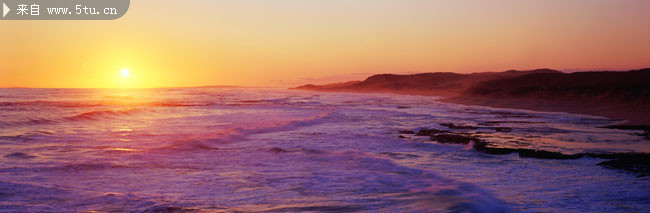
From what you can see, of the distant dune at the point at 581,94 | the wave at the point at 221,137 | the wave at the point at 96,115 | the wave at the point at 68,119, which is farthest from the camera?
the distant dune at the point at 581,94

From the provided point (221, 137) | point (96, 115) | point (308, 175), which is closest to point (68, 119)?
point (96, 115)

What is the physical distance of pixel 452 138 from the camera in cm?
1164

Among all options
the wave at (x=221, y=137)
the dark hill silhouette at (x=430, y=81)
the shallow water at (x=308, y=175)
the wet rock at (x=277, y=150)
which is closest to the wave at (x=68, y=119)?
the shallow water at (x=308, y=175)

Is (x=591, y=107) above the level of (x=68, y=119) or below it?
below

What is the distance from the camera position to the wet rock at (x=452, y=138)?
1098 centimetres

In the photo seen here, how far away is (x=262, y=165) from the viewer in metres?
7.93

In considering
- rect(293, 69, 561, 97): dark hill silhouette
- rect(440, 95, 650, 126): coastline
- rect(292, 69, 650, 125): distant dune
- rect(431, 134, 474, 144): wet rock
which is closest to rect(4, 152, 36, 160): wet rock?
rect(431, 134, 474, 144): wet rock

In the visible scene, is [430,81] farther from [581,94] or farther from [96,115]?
[96,115]

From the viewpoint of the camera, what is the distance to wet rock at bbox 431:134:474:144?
36.0ft

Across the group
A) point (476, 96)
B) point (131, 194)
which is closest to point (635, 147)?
point (131, 194)

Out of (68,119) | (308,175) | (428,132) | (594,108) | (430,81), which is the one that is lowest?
(308,175)

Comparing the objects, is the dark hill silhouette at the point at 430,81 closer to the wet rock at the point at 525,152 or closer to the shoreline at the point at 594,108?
the shoreline at the point at 594,108

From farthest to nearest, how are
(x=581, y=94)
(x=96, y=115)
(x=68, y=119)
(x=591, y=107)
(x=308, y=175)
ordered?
(x=581, y=94) → (x=591, y=107) → (x=96, y=115) → (x=68, y=119) → (x=308, y=175)

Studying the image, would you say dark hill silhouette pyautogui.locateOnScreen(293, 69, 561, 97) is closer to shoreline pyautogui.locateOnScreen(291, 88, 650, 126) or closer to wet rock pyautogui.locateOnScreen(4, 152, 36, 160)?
shoreline pyautogui.locateOnScreen(291, 88, 650, 126)
